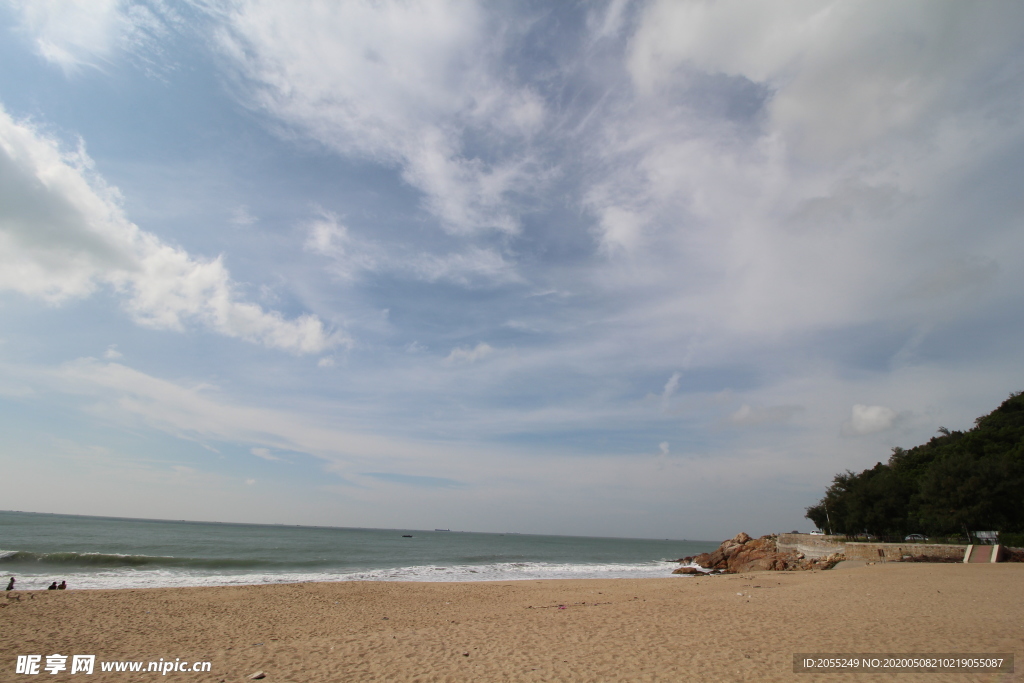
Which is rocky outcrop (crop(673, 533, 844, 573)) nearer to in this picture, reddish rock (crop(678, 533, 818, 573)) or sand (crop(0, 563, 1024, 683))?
reddish rock (crop(678, 533, 818, 573))

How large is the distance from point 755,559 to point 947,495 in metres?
14.8

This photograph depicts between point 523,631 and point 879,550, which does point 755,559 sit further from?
point 523,631

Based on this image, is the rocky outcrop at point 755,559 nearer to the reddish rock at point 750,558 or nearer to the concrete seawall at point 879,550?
the reddish rock at point 750,558

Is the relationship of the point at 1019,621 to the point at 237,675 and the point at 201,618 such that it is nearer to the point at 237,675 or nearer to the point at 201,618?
the point at 237,675

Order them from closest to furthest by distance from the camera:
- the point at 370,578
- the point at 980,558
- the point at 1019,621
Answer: the point at 1019,621 → the point at 980,558 → the point at 370,578

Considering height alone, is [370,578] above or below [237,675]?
below

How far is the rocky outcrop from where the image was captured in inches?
1411

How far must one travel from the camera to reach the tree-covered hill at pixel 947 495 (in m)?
31.4

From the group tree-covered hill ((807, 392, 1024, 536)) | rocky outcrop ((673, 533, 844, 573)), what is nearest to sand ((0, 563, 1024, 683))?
Result: tree-covered hill ((807, 392, 1024, 536))

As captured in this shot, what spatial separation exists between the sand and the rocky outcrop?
56.4 ft

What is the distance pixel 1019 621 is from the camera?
36.4ft

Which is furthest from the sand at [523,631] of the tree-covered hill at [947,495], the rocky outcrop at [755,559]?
the rocky outcrop at [755,559]

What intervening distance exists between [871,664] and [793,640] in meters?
1.95

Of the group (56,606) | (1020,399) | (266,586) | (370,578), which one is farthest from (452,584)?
(1020,399)
